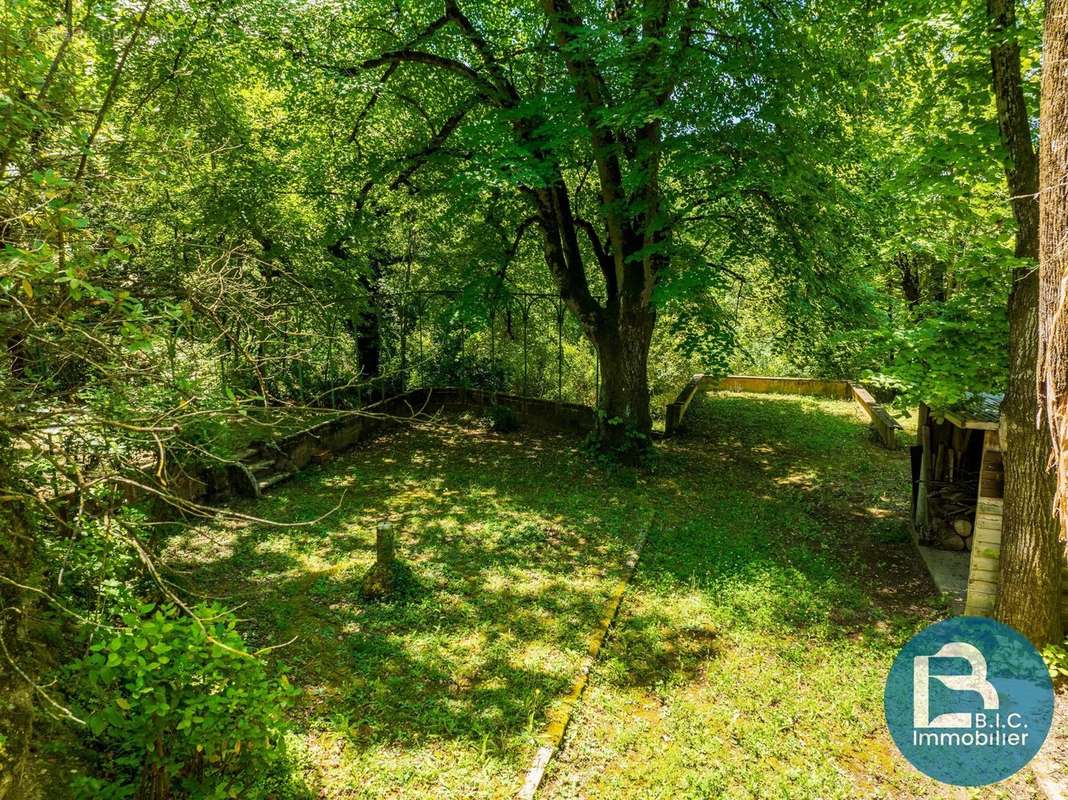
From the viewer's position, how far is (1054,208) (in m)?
3.33

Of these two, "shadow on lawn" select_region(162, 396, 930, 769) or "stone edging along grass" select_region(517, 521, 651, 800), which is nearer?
"stone edging along grass" select_region(517, 521, 651, 800)

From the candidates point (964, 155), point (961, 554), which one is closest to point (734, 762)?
point (961, 554)

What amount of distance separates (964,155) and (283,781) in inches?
287

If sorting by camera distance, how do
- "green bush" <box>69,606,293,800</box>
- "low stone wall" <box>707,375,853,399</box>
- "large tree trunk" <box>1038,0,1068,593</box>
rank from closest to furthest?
"large tree trunk" <box>1038,0,1068,593</box> < "green bush" <box>69,606,293,800</box> < "low stone wall" <box>707,375,853,399</box>

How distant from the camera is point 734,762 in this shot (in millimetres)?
4121

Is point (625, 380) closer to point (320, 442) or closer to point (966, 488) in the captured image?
point (966, 488)

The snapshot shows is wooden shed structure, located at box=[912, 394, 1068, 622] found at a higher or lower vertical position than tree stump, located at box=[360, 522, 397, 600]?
higher

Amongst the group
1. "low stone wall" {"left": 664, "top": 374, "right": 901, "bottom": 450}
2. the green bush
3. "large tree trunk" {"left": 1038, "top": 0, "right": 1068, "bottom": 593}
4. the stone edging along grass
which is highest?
"large tree trunk" {"left": 1038, "top": 0, "right": 1068, "bottom": 593}

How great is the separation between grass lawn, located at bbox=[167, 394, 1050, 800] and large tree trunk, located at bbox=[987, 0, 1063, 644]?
1140 mm

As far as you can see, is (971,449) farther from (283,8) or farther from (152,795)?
(283,8)

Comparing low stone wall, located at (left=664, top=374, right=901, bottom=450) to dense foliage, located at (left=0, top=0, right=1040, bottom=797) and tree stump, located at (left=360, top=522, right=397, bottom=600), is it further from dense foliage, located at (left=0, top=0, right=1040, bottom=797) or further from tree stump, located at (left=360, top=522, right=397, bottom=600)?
tree stump, located at (left=360, top=522, right=397, bottom=600)

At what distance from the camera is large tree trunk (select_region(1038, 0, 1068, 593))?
2768 mm

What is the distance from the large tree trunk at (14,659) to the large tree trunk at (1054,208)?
4.82 meters

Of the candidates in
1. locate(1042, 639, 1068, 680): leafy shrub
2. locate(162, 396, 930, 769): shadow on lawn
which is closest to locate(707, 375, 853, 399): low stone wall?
locate(162, 396, 930, 769): shadow on lawn
